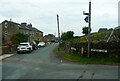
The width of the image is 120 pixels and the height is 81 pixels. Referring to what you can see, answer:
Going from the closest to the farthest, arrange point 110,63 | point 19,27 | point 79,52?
point 110,63, point 79,52, point 19,27

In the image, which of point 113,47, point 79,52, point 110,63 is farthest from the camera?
point 79,52

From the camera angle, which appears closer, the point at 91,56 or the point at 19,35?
the point at 91,56

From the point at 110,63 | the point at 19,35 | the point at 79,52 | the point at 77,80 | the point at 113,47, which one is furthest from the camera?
the point at 19,35

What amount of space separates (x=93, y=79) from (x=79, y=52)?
16.9 m

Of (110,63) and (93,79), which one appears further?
(110,63)

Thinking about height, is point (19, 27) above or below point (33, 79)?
above

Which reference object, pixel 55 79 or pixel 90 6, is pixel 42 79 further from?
pixel 90 6

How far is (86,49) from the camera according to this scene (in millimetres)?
30672

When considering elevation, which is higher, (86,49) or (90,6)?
(90,6)

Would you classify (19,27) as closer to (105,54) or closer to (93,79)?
(105,54)

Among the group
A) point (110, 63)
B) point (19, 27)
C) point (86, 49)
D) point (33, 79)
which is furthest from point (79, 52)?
point (19, 27)

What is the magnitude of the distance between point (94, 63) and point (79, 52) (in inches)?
278

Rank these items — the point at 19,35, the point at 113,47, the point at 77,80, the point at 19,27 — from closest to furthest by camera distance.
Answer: the point at 77,80 → the point at 113,47 → the point at 19,35 → the point at 19,27

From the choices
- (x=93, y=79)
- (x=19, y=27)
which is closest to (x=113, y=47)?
(x=93, y=79)
